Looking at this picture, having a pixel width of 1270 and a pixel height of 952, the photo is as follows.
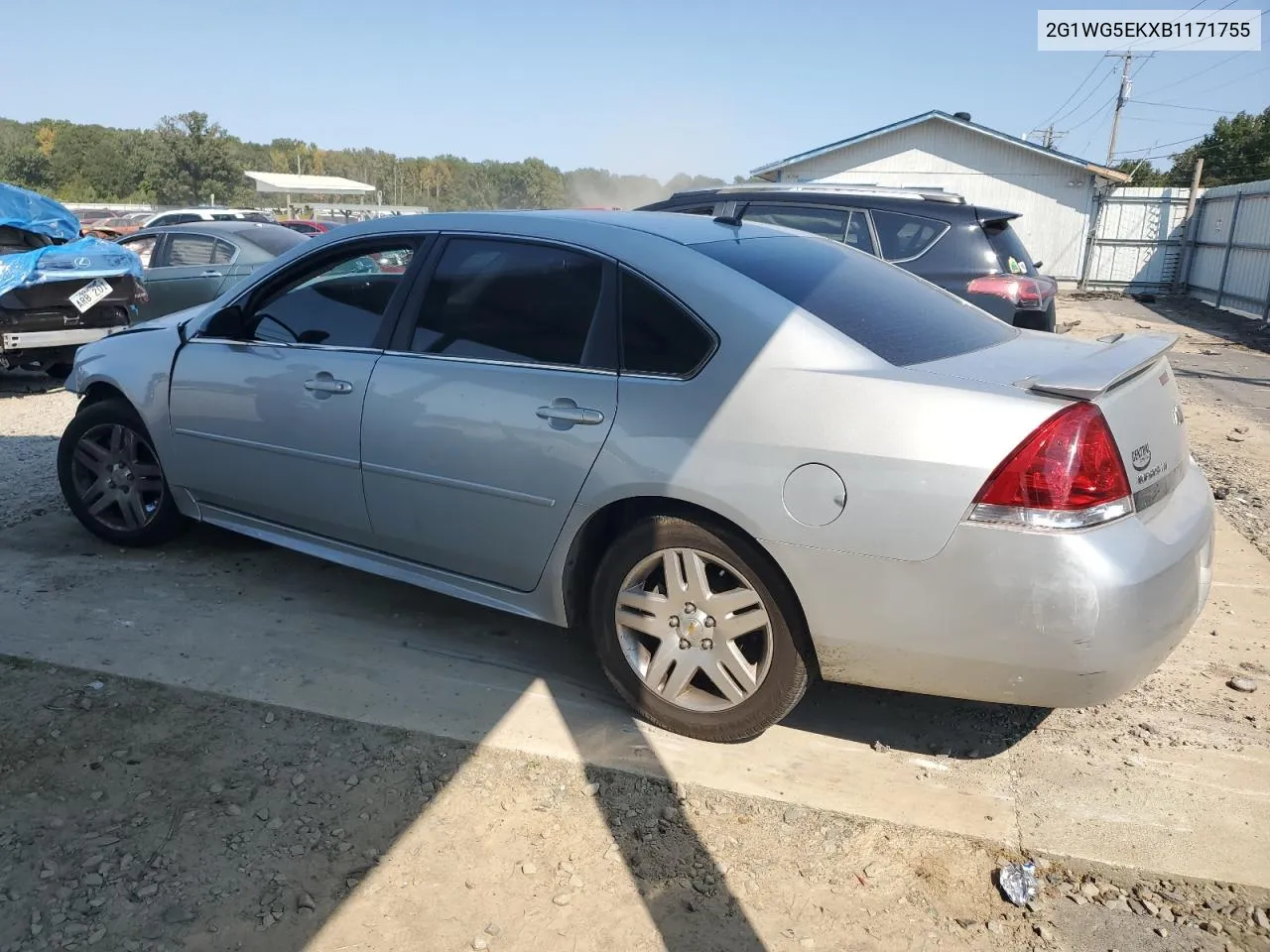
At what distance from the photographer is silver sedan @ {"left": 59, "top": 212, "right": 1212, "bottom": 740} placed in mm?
2553

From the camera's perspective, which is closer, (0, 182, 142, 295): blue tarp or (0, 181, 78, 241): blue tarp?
(0, 182, 142, 295): blue tarp

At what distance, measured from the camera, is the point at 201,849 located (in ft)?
8.57

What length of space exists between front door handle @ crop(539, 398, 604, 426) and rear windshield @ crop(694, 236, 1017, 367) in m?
0.69

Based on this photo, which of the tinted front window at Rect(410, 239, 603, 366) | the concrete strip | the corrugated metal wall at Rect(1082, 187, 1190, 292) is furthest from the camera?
the corrugated metal wall at Rect(1082, 187, 1190, 292)

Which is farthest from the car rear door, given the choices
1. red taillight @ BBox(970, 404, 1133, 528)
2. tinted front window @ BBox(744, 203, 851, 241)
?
red taillight @ BBox(970, 404, 1133, 528)

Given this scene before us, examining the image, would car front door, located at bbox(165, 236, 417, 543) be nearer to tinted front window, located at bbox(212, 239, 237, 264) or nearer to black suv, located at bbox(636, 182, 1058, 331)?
black suv, located at bbox(636, 182, 1058, 331)

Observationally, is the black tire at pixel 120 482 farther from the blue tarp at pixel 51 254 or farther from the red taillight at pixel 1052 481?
the blue tarp at pixel 51 254

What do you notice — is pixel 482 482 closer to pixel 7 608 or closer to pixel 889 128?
pixel 7 608

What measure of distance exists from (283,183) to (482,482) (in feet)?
188

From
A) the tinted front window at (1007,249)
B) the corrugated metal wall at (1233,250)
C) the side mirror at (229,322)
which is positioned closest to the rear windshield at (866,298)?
the side mirror at (229,322)

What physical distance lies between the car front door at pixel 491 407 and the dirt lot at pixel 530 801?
573 mm

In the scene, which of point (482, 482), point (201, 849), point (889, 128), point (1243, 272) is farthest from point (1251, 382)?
point (889, 128)

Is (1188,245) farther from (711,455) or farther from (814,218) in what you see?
(711,455)

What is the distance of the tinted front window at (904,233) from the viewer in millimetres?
6840
